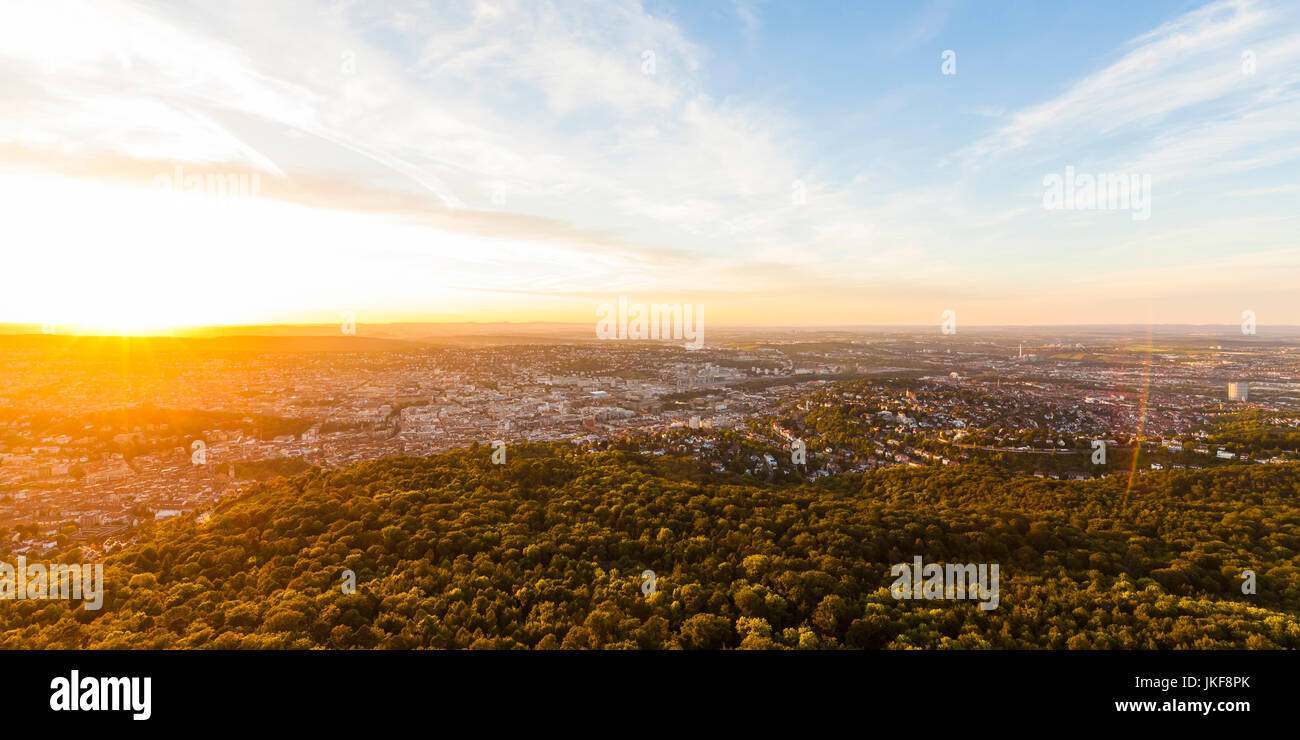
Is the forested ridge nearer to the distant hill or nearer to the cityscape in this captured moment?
the cityscape

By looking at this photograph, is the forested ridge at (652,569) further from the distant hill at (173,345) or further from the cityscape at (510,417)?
the distant hill at (173,345)

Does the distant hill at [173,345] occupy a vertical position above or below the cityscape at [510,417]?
above

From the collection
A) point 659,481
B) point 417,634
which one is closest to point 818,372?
point 659,481

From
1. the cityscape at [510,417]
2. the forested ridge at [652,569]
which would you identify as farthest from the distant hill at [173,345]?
the forested ridge at [652,569]

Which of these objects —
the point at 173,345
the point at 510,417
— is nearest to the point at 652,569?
the point at 510,417

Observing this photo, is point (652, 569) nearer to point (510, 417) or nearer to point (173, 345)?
point (510, 417)

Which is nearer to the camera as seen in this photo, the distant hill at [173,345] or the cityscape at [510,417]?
the cityscape at [510,417]

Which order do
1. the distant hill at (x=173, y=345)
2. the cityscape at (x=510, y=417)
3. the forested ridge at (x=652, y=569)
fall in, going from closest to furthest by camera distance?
the forested ridge at (x=652, y=569), the cityscape at (x=510, y=417), the distant hill at (x=173, y=345)
